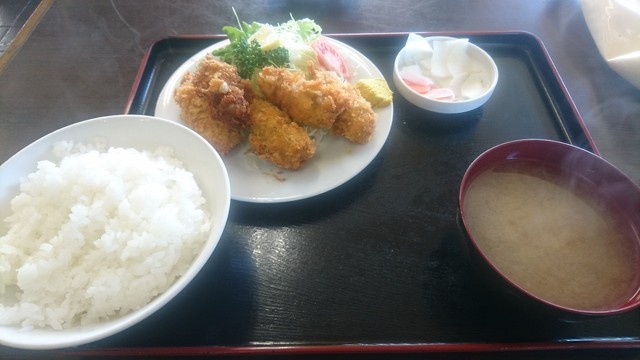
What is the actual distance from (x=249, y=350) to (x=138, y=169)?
2.37 feet

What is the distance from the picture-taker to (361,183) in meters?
1.73

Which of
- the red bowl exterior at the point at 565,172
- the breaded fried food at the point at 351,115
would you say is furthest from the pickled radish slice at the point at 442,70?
the red bowl exterior at the point at 565,172

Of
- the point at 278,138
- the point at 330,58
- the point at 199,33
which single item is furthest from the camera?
the point at 199,33

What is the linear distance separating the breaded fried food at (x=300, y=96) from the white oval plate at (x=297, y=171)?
147 mm

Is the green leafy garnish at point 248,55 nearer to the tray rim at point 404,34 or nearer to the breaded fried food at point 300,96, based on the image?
the breaded fried food at point 300,96

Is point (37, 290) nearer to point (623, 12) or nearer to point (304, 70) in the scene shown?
point (304, 70)

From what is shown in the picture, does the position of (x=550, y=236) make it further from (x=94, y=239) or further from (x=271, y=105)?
(x=94, y=239)

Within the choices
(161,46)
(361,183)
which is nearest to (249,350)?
(361,183)

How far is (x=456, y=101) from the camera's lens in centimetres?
193

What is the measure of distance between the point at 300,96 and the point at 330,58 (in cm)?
44

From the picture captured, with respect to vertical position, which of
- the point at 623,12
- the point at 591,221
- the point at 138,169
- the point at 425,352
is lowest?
the point at 425,352

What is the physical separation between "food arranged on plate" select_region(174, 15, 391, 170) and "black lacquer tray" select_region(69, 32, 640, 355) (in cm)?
22

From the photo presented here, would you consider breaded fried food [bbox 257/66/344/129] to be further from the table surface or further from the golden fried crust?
the table surface

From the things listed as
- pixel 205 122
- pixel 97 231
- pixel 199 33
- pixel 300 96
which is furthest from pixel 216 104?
pixel 199 33
